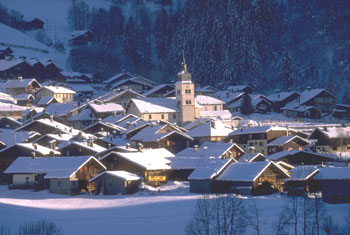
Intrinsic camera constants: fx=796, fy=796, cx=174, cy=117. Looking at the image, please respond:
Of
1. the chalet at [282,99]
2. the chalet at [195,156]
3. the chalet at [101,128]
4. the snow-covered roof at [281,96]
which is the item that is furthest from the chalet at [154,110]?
the chalet at [195,156]

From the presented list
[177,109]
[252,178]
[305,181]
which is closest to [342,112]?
[177,109]

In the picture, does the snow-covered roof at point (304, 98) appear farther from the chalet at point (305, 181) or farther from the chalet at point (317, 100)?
the chalet at point (305, 181)

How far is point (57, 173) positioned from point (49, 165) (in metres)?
2.58

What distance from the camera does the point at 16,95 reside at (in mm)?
99312

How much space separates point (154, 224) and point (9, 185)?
64.3 feet

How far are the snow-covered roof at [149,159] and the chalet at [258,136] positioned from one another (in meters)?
11.1

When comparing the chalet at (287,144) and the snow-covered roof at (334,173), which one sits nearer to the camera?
the snow-covered roof at (334,173)

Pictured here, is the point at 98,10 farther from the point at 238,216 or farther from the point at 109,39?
the point at 238,216

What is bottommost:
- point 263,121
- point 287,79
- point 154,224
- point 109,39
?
point 154,224

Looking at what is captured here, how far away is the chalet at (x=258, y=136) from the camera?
76.0m

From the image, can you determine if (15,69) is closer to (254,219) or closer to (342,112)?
(342,112)

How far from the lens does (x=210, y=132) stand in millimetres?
79375

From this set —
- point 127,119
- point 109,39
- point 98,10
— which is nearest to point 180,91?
point 127,119

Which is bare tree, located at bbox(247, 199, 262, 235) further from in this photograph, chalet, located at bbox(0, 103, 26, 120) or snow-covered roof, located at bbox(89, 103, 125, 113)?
chalet, located at bbox(0, 103, 26, 120)
